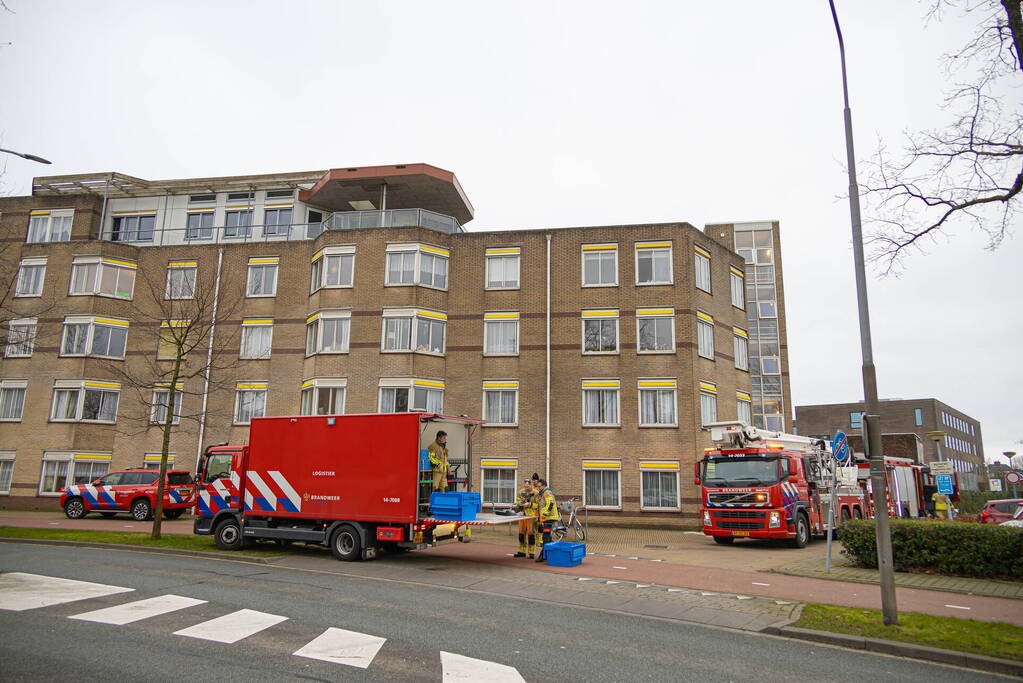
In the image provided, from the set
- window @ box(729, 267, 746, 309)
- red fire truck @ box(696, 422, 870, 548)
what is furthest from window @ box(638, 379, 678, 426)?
window @ box(729, 267, 746, 309)

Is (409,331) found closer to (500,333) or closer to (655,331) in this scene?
(500,333)

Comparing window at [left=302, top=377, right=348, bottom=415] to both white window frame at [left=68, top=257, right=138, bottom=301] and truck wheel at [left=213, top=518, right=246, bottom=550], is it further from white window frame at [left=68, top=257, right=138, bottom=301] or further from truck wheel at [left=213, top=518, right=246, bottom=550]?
truck wheel at [left=213, top=518, right=246, bottom=550]

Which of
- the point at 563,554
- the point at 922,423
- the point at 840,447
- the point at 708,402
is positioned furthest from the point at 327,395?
the point at 922,423

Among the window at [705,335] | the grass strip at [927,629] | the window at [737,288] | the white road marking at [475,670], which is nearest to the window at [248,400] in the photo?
the window at [705,335]

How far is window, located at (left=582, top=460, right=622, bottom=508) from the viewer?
86.8 ft

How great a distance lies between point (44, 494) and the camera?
28.5 m

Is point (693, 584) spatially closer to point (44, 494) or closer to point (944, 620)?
point (944, 620)

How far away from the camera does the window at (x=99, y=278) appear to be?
3069cm

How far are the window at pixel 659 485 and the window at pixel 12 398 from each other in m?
27.0

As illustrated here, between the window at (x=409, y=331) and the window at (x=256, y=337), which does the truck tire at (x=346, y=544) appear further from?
the window at (x=256, y=337)

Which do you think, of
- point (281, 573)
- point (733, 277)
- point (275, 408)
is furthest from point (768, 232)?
point (281, 573)

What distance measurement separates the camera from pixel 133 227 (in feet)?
113

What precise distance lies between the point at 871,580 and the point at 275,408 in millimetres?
23571

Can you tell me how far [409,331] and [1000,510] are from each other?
963 inches
